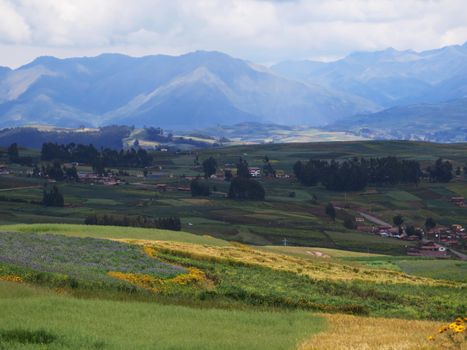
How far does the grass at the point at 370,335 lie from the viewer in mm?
27656

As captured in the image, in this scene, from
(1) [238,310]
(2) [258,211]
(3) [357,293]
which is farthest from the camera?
(2) [258,211]

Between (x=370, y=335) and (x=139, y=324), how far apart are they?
9205 millimetres

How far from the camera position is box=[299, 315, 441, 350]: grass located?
2766 centimetres

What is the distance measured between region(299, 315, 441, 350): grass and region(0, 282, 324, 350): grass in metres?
0.79

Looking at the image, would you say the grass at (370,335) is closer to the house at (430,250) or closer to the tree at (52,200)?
the house at (430,250)

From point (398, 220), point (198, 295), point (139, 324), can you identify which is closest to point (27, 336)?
point (139, 324)

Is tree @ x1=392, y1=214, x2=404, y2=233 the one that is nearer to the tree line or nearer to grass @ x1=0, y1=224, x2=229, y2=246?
the tree line

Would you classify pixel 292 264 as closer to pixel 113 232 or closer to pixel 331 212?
pixel 113 232

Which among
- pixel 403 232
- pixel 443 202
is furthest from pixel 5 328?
pixel 443 202

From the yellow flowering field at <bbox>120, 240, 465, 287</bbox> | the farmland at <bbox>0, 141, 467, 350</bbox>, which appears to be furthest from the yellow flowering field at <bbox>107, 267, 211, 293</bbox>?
the yellow flowering field at <bbox>120, 240, 465, 287</bbox>

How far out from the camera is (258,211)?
184 metres

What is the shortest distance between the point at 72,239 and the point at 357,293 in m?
25.5

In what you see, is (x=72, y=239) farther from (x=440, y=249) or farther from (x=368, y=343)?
(x=440, y=249)

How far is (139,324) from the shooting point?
30.9m
